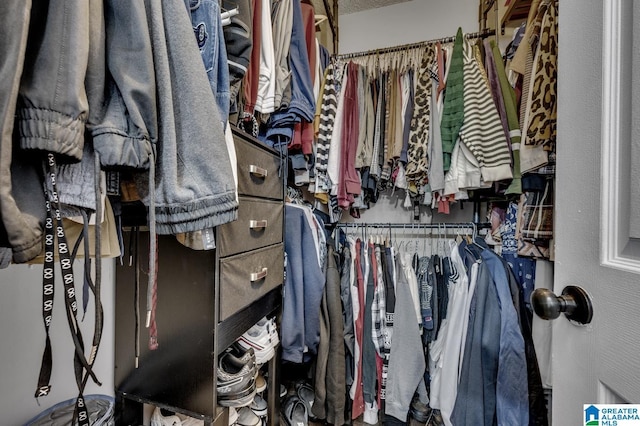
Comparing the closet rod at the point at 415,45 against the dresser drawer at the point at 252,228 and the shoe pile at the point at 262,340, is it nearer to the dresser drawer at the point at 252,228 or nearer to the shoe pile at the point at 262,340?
the dresser drawer at the point at 252,228

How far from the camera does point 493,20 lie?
148 cm

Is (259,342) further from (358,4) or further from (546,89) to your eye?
(358,4)

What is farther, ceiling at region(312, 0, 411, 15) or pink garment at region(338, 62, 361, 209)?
ceiling at region(312, 0, 411, 15)

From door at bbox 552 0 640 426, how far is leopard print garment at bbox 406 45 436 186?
81cm

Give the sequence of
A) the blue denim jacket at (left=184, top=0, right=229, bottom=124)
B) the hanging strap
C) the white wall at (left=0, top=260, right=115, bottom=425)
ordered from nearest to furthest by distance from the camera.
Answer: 1. the hanging strap
2. the blue denim jacket at (left=184, top=0, right=229, bottom=124)
3. the white wall at (left=0, top=260, right=115, bottom=425)

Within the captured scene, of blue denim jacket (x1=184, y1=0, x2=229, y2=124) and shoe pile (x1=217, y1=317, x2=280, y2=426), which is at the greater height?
blue denim jacket (x1=184, y1=0, x2=229, y2=124)

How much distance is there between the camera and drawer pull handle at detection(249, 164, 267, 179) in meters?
0.84

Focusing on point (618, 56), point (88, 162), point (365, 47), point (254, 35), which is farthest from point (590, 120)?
point (365, 47)

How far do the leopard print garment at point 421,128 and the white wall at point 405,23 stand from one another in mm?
478

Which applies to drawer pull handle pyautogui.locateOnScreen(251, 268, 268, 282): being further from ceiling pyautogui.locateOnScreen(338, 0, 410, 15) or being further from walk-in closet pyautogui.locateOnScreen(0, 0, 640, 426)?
ceiling pyautogui.locateOnScreen(338, 0, 410, 15)

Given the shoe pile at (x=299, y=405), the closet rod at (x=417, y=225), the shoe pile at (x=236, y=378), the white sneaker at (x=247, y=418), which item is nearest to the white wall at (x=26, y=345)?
the shoe pile at (x=236, y=378)

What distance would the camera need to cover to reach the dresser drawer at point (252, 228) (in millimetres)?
731

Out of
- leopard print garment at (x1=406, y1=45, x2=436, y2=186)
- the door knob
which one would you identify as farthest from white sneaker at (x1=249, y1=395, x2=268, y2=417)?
leopard print garment at (x1=406, y1=45, x2=436, y2=186)

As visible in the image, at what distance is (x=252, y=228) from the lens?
2.82ft
